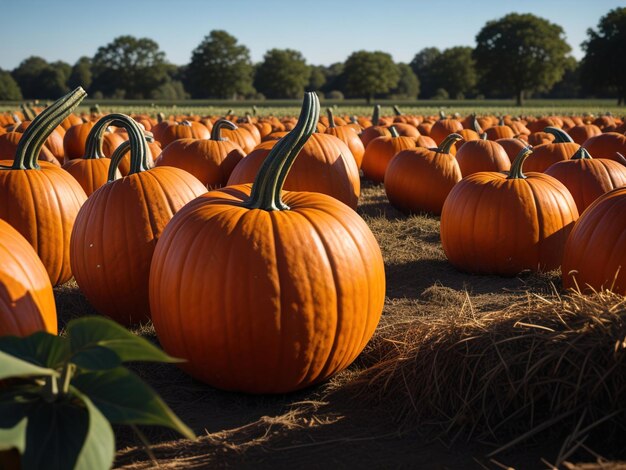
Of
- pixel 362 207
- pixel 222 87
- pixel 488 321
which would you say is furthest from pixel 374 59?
pixel 488 321

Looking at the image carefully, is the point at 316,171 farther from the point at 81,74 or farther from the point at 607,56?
the point at 81,74

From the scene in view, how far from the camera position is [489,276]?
5430mm

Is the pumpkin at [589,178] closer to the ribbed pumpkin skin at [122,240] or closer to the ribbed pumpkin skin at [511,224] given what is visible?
the ribbed pumpkin skin at [511,224]

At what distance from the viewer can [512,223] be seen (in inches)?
204

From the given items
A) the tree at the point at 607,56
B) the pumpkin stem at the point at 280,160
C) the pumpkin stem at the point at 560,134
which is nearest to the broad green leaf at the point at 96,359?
the pumpkin stem at the point at 280,160

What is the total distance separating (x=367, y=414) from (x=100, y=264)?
2.01 meters

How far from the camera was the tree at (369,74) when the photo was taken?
86625mm

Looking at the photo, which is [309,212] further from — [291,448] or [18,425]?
[18,425]

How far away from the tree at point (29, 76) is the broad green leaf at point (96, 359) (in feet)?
319

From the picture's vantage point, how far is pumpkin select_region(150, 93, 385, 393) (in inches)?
114

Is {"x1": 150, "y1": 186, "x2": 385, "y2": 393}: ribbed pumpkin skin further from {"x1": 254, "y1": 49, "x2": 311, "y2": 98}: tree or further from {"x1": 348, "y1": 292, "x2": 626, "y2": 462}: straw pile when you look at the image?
{"x1": 254, "y1": 49, "x2": 311, "y2": 98}: tree

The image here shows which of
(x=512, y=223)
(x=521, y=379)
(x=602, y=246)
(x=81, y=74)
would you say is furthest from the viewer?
(x=81, y=74)

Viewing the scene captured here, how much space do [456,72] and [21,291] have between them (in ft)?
328

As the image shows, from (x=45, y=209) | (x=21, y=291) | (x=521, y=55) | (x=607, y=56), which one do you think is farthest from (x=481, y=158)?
(x=521, y=55)
